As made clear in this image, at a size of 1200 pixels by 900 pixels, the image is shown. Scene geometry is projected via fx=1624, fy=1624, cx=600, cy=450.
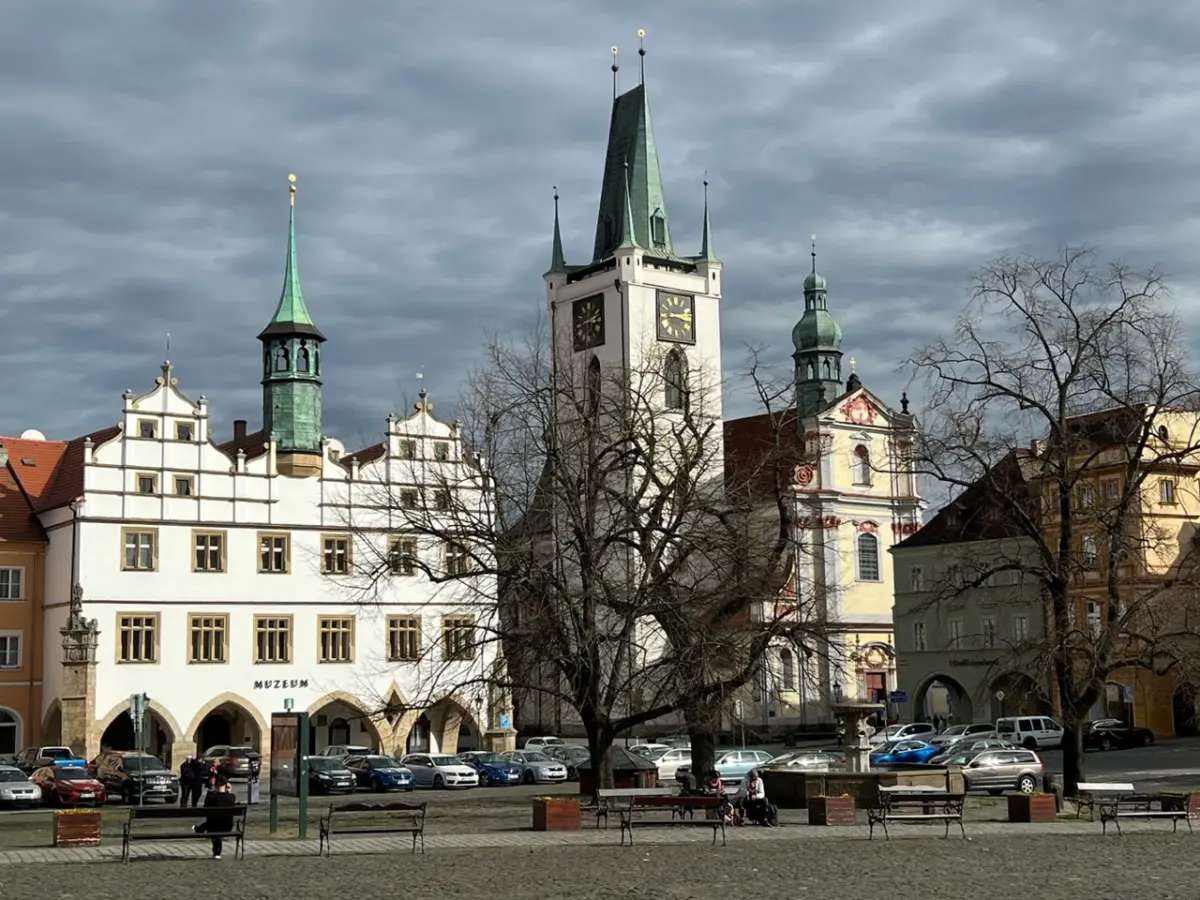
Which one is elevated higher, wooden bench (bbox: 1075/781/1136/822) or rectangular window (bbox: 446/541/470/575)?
rectangular window (bbox: 446/541/470/575)

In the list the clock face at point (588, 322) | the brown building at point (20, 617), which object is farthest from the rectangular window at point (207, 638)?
the clock face at point (588, 322)

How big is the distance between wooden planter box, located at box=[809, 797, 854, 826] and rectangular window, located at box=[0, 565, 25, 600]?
38.0 m

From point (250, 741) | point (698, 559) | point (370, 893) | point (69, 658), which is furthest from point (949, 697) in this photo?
point (370, 893)

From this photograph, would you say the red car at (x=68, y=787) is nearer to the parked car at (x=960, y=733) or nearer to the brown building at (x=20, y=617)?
the brown building at (x=20, y=617)

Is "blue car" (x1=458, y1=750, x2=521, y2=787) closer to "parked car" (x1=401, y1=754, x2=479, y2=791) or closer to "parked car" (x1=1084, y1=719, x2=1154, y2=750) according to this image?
"parked car" (x1=401, y1=754, x2=479, y2=791)

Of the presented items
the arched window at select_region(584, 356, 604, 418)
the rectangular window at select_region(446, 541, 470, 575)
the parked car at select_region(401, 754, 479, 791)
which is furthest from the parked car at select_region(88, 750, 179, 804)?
the arched window at select_region(584, 356, 604, 418)

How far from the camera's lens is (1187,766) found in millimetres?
49531

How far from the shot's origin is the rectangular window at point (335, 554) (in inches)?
2466

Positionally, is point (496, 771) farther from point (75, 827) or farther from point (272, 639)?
point (75, 827)

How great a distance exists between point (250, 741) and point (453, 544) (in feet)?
102

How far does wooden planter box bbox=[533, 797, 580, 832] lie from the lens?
28859mm

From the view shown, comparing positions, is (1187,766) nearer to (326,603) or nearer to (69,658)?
(326,603)

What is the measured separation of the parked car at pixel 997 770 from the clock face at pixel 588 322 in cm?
5048

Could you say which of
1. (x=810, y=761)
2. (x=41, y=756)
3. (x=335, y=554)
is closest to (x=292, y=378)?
(x=335, y=554)
